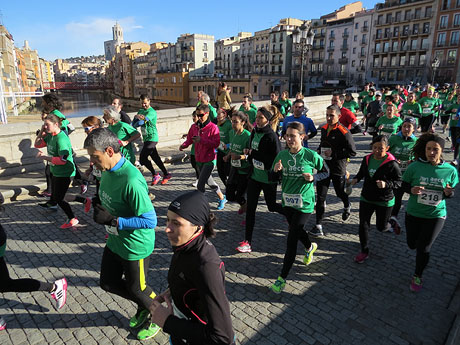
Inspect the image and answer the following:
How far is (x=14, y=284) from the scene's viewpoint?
3.44 metres

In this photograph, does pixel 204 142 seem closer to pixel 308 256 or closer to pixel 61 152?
pixel 61 152

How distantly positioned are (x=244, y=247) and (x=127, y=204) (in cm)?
260

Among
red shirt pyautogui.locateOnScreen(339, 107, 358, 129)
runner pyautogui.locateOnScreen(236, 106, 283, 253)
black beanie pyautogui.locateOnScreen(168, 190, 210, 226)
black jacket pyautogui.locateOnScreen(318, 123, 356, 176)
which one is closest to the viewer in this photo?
black beanie pyautogui.locateOnScreen(168, 190, 210, 226)

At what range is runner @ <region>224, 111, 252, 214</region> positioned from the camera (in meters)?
5.85

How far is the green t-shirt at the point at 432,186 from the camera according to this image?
4.09 metres

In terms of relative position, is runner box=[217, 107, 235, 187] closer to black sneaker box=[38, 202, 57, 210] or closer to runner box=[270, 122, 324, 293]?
runner box=[270, 122, 324, 293]

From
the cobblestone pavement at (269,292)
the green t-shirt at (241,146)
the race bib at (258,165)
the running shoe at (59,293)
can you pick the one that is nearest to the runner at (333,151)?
the cobblestone pavement at (269,292)

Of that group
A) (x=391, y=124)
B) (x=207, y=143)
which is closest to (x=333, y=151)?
(x=207, y=143)

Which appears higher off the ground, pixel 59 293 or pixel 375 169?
pixel 375 169

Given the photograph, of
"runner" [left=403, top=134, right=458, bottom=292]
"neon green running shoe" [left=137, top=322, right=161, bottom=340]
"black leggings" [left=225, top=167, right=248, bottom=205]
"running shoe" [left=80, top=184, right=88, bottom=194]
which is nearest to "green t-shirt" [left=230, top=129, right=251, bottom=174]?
"black leggings" [left=225, top=167, right=248, bottom=205]

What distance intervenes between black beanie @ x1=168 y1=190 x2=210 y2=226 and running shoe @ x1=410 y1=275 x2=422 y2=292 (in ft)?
11.8

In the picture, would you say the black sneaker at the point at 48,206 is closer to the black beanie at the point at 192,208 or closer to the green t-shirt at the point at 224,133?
the green t-shirt at the point at 224,133

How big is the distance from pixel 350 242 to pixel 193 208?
14.6 feet

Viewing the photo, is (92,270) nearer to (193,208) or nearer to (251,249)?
(251,249)
